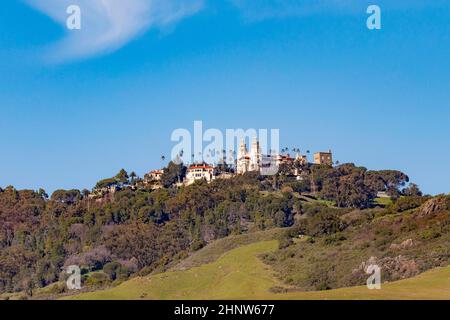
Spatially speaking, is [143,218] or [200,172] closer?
[143,218]

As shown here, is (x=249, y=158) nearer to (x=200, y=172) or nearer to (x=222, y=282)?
(x=200, y=172)

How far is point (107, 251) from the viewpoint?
11644 centimetres

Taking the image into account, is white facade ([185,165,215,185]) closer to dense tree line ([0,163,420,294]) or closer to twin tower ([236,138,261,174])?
twin tower ([236,138,261,174])

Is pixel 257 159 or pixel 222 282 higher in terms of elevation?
pixel 257 159

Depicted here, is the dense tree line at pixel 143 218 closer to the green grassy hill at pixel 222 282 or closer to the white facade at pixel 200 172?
the white facade at pixel 200 172

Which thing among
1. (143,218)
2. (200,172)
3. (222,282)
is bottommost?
(222,282)

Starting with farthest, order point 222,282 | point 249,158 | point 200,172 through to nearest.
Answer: point 249,158 → point 200,172 → point 222,282

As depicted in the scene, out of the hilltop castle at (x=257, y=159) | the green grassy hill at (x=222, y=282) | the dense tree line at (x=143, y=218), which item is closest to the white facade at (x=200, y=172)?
the hilltop castle at (x=257, y=159)

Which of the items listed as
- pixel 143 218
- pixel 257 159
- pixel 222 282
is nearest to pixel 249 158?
pixel 257 159

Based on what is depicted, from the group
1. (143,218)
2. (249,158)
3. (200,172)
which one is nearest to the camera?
(143,218)

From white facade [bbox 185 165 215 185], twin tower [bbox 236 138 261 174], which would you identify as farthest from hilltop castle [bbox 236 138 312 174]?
white facade [bbox 185 165 215 185]

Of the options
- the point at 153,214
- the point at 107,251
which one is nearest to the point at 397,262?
the point at 107,251

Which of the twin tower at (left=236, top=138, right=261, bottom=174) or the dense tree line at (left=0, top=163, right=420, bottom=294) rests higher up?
the twin tower at (left=236, top=138, right=261, bottom=174)
